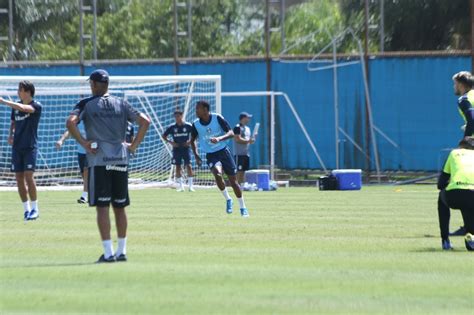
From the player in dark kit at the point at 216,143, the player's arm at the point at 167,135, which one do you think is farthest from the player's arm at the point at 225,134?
the player's arm at the point at 167,135

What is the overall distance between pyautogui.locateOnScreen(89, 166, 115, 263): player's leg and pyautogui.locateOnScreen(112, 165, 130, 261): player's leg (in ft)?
0.23

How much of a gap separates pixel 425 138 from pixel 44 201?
566 inches

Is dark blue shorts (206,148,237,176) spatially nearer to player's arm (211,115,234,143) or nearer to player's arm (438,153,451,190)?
player's arm (211,115,234,143)

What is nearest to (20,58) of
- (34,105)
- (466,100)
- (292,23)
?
(292,23)

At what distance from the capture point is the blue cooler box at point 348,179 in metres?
35.0

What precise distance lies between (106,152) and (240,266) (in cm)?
200

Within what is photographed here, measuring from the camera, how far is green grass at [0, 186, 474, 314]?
11.0 meters

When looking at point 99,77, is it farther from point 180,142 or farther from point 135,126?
point 135,126

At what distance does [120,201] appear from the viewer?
567 inches

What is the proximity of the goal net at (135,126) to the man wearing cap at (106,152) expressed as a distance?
2140 cm

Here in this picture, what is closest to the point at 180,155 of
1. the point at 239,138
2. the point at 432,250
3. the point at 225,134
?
the point at 239,138

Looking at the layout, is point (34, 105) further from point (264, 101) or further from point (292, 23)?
point (292, 23)

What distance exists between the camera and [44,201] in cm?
2825

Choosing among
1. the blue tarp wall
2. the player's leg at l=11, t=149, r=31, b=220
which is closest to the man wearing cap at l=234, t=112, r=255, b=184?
the blue tarp wall
